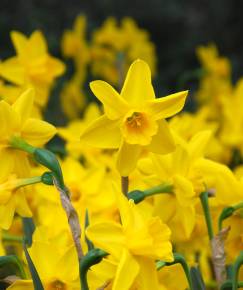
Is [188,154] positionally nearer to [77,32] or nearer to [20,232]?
[20,232]

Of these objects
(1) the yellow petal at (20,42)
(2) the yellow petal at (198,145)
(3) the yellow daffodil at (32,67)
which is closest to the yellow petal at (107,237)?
(2) the yellow petal at (198,145)

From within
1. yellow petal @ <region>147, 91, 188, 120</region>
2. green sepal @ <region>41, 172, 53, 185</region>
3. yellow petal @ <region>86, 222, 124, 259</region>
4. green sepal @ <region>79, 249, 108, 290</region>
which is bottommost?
green sepal @ <region>79, 249, 108, 290</region>

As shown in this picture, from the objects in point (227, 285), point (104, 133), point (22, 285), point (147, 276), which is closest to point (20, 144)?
point (104, 133)

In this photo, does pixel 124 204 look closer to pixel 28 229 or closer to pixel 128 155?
pixel 128 155

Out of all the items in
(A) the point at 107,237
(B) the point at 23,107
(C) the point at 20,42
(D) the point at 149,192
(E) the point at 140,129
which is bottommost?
(A) the point at 107,237

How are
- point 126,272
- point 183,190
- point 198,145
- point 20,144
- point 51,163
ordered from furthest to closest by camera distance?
point 198,145, point 183,190, point 20,144, point 51,163, point 126,272

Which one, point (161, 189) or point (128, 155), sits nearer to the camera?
point (128, 155)

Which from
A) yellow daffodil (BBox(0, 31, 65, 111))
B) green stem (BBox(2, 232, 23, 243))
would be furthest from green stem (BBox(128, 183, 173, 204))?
yellow daffodil (BBox(0, 31, 65, 111))

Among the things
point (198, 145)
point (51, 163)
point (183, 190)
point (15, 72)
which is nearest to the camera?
point (51, 163)

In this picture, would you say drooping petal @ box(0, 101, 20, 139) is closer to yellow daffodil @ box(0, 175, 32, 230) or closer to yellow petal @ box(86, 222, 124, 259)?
yellow daffodil @ box(0, 175, 32, 230)
